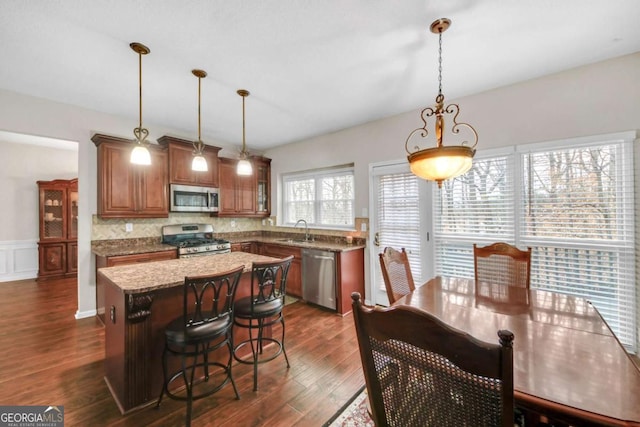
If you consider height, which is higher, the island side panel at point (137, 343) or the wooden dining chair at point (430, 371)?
the wooden dining chair at point (430, 371)

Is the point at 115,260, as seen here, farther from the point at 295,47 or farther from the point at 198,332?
the point at 295,47

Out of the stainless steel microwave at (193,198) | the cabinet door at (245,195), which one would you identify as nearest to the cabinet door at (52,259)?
the stainless steel microwave at (193,198)

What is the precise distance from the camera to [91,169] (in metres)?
3.36

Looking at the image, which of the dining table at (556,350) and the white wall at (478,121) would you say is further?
the white wall at (478,121)

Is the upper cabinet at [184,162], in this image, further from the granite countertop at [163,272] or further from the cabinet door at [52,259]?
the cabinet door at [52,259]

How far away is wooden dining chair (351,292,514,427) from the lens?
664mm

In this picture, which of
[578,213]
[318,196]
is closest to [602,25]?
[578,213]

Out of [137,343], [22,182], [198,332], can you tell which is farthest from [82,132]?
[198,332]

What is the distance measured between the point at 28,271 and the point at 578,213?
28.5 feet

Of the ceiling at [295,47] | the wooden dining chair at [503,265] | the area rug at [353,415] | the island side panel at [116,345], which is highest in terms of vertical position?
the ceiling at [295,47]

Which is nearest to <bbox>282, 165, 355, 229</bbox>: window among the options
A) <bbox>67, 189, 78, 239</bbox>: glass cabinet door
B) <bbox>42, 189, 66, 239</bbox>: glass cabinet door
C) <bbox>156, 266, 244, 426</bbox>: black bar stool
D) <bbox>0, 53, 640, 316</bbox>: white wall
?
<bbox>0, 53, 640, 316</bbox>: white wall

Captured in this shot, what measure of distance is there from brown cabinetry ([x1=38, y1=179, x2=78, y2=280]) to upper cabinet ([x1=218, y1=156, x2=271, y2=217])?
343 cm

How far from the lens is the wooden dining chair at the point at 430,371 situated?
0.66 metres

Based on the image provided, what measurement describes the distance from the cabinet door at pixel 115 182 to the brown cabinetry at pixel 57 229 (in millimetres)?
3034
